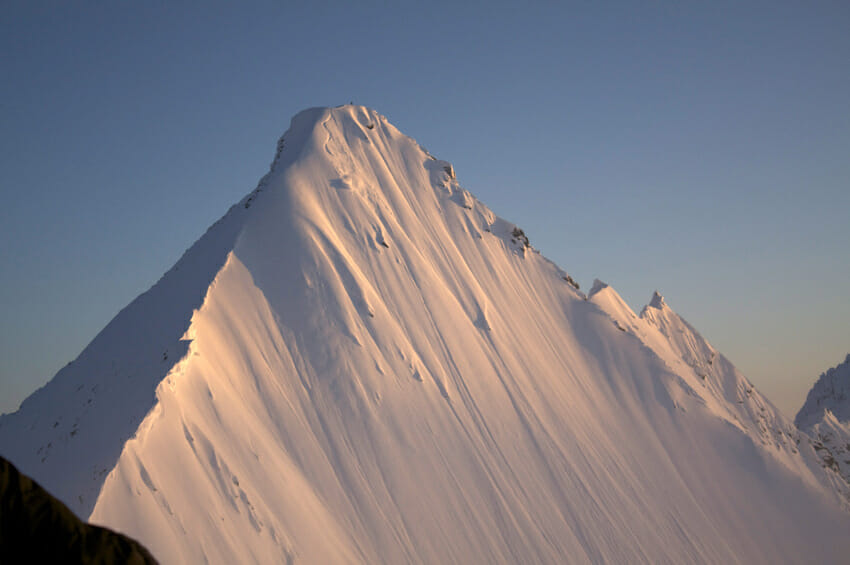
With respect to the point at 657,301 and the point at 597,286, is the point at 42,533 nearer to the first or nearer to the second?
the point at 597,286

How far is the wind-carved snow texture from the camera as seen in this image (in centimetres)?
3367

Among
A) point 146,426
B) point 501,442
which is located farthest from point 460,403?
point 146,426

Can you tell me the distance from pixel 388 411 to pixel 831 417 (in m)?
41.4

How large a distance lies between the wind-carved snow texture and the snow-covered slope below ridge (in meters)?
5.82

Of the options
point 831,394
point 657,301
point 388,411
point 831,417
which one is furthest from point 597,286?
point 831,394

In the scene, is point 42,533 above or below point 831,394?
below

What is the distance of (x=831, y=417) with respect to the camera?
43.1m

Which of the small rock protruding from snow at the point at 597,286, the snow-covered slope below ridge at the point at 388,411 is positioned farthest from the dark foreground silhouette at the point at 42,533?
the small rock protruding from snow at the point at 597,286

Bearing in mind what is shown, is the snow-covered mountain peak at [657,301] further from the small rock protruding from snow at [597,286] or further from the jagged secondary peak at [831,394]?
the jagged secondary peak at [831,394]

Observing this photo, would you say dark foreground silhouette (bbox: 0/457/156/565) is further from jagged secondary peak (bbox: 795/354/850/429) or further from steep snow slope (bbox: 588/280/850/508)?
jagged secondary peak (bbox: 795/354/850/429)

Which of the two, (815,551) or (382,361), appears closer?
(382,361)

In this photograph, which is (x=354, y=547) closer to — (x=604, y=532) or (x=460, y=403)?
(x=460, y=403)

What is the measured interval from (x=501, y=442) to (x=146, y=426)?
1285 centimetres

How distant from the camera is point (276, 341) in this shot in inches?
763
